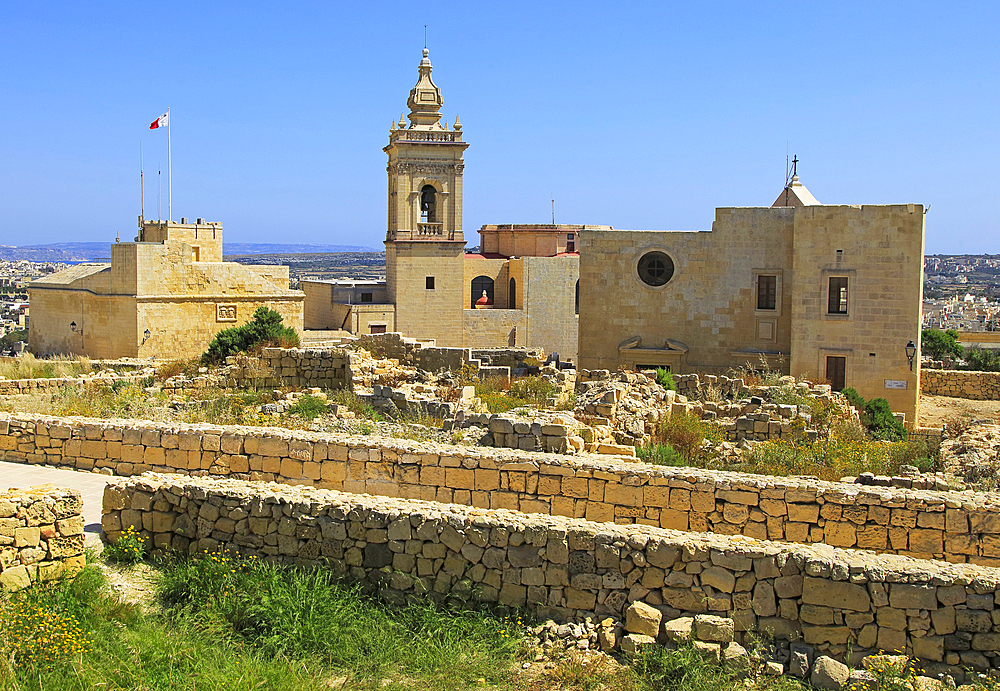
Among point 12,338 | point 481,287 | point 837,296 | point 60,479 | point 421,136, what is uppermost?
point 421,136

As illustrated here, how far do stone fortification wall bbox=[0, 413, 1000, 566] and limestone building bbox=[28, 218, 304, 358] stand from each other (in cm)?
1857

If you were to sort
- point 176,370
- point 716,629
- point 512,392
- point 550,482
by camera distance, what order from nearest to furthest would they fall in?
1. point 716,629
2. point 550,482
3. point 512,392
4. point 176,370

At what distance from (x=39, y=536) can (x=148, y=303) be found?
22.7 m

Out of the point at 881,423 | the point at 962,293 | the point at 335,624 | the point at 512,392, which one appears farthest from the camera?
the point at 962,293

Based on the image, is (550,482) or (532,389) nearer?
(550,482)

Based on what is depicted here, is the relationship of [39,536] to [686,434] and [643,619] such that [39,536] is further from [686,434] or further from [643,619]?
[686,434]

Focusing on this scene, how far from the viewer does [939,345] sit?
35.3 meters

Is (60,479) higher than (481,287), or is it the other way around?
(481,287)

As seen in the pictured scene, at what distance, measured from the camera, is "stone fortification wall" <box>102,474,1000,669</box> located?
503cm

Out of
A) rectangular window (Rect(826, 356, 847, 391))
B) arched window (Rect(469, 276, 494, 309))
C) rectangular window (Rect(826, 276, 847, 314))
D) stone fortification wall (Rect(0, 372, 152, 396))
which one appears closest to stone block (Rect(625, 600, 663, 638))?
stone fortification wall (Rect(0, 372, 152, 396))

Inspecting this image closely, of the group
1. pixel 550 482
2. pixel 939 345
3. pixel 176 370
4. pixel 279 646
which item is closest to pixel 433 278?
pixel 939 345

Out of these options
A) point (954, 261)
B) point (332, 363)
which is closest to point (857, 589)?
point (332, 363)

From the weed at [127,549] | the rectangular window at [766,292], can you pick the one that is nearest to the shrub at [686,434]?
the weed at [127,549]

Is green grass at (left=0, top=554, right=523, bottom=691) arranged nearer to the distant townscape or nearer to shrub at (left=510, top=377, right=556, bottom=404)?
shrub at (left=510, top=377, right=556, bottom=404)
